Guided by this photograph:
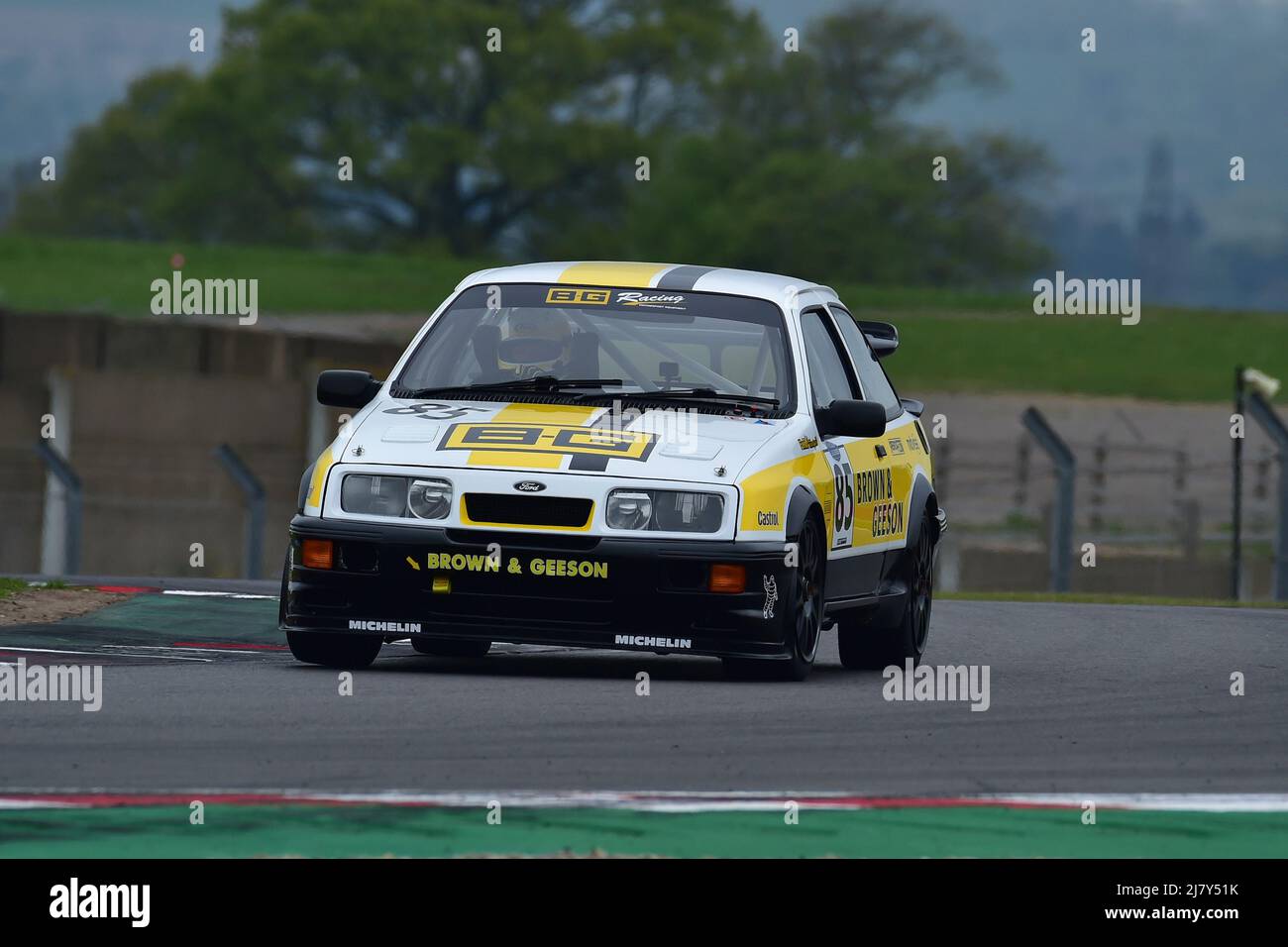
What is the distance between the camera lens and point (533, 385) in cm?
1144

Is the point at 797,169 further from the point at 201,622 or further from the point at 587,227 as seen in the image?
the point at 201,622

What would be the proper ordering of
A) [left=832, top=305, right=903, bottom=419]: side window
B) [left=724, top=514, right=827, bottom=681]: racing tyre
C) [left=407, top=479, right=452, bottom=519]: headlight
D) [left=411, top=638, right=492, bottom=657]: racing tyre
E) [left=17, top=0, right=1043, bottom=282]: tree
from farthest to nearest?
[left=17, top=0, right=1043, bottom=282]: tree
[left=832, top=305, right=903, bottom=419]: side window
[left=411, top=638, right=492, bottom=657]: racing tyre
[left=724, top=514, right=827, bottom=681]: racing tyre
[left=407, top=479, right=452, bottom=519]: headlight

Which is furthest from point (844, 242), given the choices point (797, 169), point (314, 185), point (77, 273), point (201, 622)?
point (201, 622)

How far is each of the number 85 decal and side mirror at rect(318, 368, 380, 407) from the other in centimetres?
202

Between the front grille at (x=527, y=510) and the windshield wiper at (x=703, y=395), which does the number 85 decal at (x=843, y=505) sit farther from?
the front grille at (x=527, y=510)

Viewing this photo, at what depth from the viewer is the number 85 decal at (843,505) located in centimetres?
1153

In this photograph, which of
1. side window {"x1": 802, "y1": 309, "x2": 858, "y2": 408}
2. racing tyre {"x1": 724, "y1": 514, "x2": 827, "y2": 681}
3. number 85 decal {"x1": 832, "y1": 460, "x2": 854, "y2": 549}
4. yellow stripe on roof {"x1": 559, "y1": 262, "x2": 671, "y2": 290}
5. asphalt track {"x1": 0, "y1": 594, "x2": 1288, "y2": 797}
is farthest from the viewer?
yellow stripe on roof {"x1": 559, "y1": 262, "x2": 671, "y2": 290}

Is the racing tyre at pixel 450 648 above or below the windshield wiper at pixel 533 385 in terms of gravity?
below

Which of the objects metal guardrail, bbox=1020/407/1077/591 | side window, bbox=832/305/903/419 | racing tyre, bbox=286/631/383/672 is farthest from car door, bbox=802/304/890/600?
metal guardrail, bbox=1020/407/1077/591

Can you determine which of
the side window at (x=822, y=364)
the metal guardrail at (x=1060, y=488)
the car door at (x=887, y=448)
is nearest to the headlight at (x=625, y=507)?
the side window at (x=822, y=364)

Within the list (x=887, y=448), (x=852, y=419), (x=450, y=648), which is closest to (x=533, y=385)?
(x=852, y=419)

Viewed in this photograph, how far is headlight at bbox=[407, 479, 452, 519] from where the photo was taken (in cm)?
1066

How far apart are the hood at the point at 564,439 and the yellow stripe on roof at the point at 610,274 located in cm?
92

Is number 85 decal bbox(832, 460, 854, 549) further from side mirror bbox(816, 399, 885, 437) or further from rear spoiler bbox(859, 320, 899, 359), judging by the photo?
rear spoiler bbox(859, 320, 899, 359)
